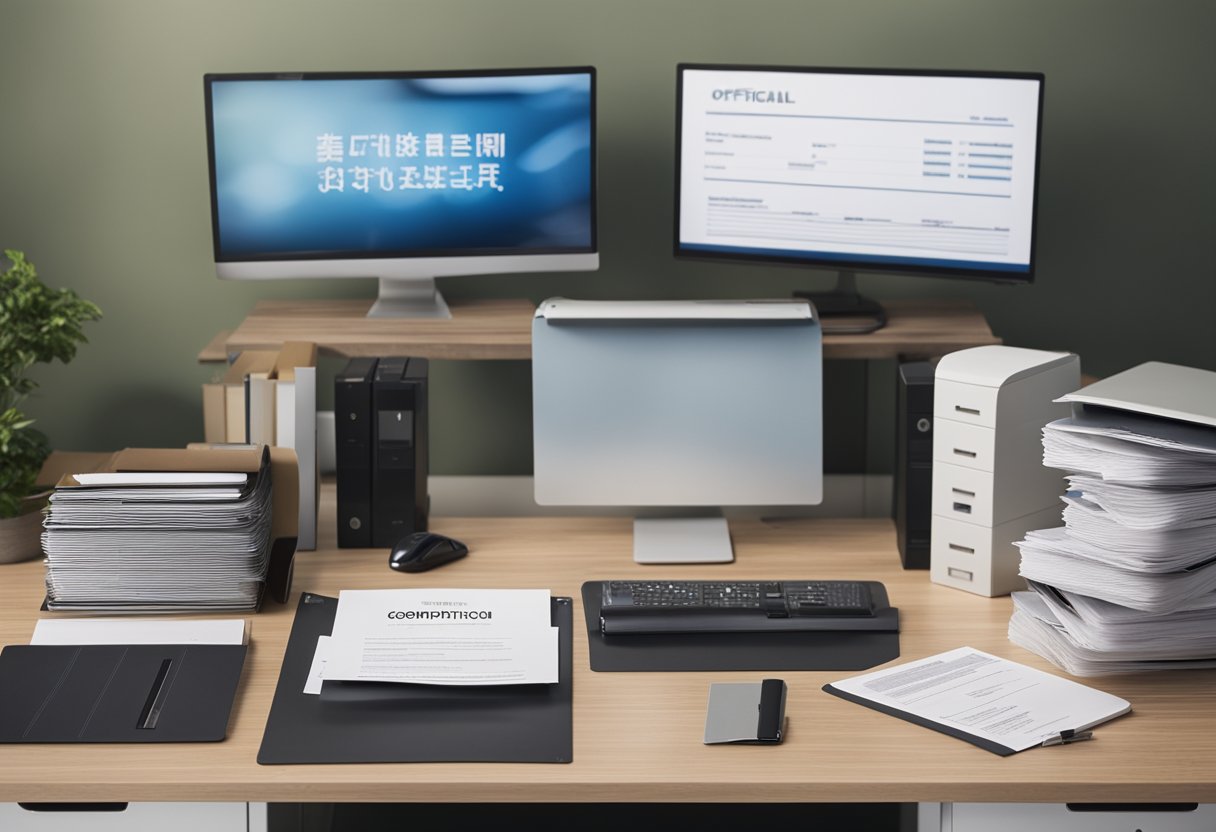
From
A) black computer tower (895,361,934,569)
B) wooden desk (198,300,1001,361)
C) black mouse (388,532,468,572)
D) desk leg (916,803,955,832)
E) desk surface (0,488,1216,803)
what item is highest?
wooden desk (198,300,1001,361)

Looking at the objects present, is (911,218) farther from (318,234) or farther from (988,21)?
(318,234)

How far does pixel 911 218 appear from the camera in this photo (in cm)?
213

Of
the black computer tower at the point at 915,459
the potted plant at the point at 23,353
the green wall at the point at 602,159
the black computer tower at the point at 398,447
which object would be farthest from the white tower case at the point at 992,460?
the potted plant at the point at 23,353

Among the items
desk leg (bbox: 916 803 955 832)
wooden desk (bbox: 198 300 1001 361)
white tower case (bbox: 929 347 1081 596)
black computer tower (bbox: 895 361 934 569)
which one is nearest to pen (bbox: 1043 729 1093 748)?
desk leg (bbox: 916 803 955 832)

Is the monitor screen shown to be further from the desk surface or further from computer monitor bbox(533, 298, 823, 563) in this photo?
the desk surface

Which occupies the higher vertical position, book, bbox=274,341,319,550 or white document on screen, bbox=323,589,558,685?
book, bbox=274,341,319,550

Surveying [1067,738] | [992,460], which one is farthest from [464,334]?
[1067,738]

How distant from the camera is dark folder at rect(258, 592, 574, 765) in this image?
1.51 metres

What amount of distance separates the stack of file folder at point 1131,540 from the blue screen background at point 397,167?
2.95ft

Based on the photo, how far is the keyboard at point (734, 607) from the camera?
5.94 feet

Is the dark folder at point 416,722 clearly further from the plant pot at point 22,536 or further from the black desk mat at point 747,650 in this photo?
the plant pot at point 22,536

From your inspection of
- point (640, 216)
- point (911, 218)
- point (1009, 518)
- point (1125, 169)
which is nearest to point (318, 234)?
point (640, 216)

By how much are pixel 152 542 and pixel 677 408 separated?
785 millimetres

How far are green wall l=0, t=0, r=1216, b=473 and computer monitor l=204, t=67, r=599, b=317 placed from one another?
211mm
